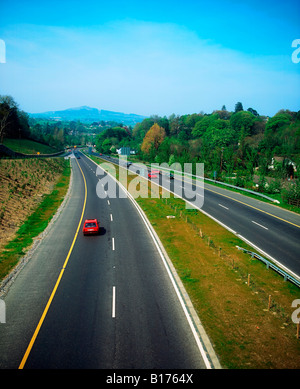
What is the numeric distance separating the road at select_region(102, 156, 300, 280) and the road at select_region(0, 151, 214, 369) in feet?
31.1

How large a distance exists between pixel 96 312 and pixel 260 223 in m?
22.5

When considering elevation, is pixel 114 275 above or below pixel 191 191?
below

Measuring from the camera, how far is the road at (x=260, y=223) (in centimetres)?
2127

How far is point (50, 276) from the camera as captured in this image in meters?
17.2

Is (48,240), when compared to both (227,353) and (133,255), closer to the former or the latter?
(133,255)

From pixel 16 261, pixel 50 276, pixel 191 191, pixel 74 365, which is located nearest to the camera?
pixel 74 365

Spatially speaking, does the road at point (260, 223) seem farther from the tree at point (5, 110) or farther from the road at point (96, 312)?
the tree at point (5, 110)

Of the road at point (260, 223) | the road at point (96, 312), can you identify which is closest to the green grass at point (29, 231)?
the road at point (96, 312)

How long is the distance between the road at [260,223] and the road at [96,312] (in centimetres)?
948

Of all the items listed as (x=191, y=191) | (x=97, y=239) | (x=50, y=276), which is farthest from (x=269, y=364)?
(x=191, y=191)

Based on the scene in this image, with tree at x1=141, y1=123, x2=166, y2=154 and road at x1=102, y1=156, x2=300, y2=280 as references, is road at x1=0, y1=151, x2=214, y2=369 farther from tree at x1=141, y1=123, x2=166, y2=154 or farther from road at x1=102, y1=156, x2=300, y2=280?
tree at x1=141, y1=123, x2=166, y2=154

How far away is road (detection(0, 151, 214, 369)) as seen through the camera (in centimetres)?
1039

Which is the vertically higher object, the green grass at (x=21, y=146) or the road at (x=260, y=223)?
the green grass at (x=21, y=146)

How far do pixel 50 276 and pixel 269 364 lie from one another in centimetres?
1337
